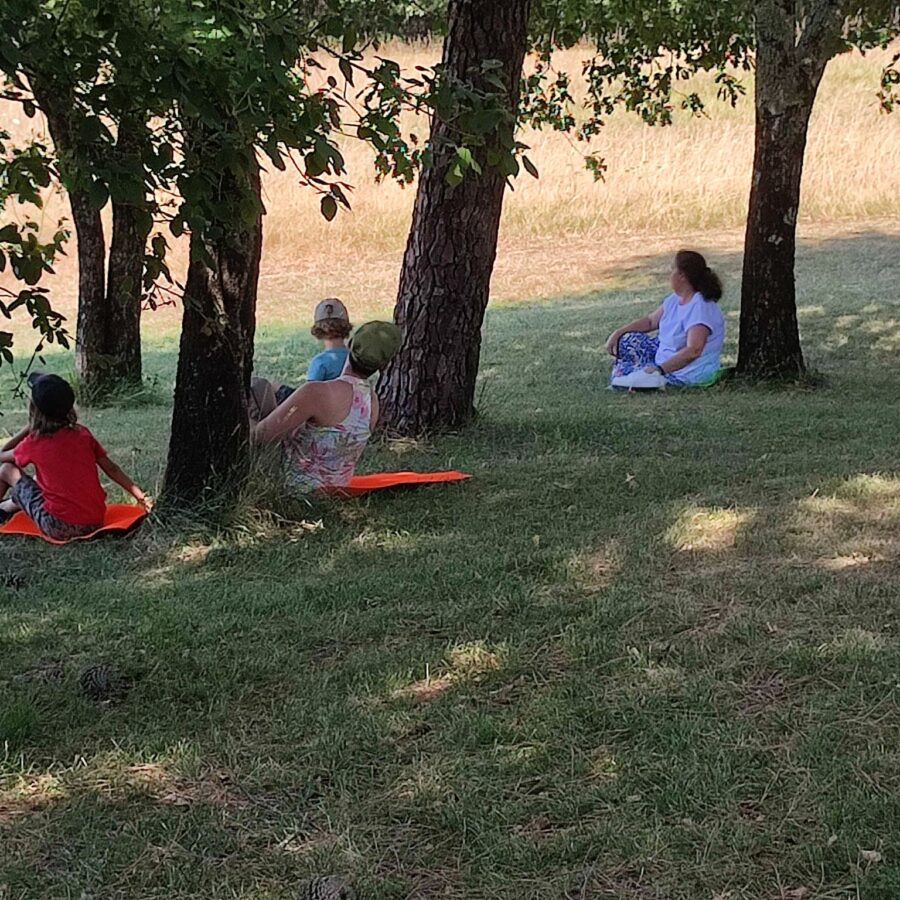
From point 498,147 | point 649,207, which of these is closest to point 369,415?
point 498,147

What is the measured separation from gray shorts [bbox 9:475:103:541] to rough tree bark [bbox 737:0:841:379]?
4768 millimetres

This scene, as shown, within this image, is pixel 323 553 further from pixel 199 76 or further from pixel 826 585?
pixel 199 76

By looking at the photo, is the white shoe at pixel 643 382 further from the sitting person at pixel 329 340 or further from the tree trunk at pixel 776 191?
the sitting person at pixel 329 340

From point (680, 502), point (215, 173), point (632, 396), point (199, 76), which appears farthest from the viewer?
point (632, 396)

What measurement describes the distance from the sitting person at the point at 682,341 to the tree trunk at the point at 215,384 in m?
4.02

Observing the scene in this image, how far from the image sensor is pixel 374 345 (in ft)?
17.0

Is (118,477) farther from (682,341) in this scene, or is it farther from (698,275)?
(698,275)

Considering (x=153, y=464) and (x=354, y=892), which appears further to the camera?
(x=153, y=464)

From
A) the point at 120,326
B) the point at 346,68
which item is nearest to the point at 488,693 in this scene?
the point at 346,68

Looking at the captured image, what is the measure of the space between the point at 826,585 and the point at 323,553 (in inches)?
71.4

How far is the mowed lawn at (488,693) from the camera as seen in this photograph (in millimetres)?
2535

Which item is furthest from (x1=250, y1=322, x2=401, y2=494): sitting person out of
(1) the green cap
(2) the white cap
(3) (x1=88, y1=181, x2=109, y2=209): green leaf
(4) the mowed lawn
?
(3) (x1=88, y1=181, x2=109, y2=209): green leaf

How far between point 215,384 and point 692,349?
4.34 metres

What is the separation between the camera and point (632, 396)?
27.1ft
